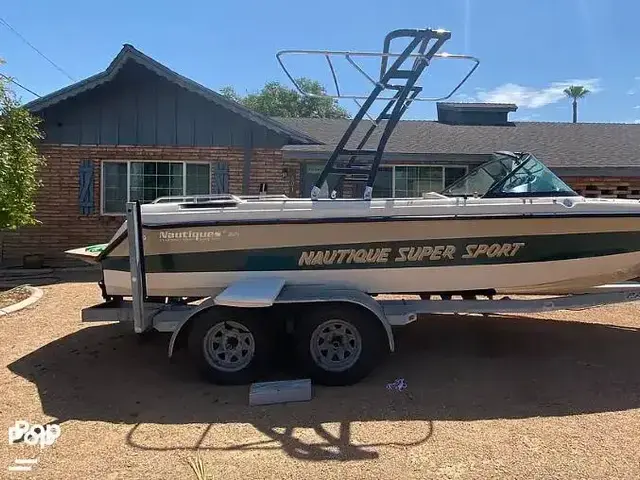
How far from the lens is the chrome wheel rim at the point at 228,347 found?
4570mm

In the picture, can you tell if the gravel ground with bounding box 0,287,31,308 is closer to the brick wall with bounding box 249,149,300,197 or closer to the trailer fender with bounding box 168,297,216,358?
the trailer fender with bounding box 168,297,216,358

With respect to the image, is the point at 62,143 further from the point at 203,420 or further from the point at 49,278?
the point at 203,420

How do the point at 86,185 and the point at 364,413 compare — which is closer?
the point at 364,413

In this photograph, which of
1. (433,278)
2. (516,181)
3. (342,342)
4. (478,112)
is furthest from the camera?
(478,112)

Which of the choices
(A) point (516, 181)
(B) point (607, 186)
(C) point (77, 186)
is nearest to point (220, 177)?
(C) point (77, 186)

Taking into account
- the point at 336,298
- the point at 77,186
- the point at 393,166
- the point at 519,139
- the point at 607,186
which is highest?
the point at 519,139

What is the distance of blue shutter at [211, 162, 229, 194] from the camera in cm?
1105

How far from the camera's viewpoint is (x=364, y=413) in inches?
157

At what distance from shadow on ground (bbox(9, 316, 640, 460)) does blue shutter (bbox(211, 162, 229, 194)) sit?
5.34 m

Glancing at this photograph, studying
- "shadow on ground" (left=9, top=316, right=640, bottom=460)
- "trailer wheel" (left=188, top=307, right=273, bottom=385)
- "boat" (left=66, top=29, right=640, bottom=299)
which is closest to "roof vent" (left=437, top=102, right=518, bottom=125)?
"shadow on ground" (left=9, top=316, right=640, bottom=460)

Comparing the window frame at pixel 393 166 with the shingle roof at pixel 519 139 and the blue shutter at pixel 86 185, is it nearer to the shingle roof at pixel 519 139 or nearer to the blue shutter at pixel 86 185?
the shingle roof at pixel 519 139

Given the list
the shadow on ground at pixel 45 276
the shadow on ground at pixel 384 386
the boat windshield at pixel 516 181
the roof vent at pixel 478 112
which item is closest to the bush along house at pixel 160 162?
the shadow on ground at pixel 45 276

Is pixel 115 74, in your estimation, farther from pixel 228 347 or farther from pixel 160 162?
pixel 228 347

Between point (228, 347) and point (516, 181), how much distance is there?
324cm
